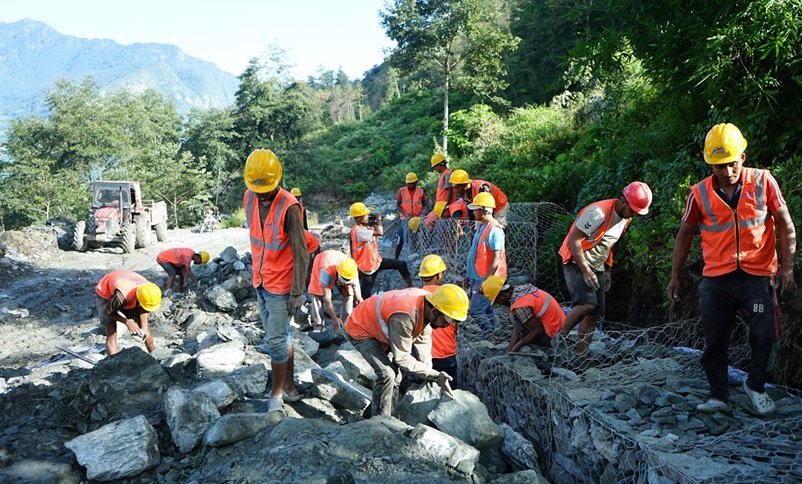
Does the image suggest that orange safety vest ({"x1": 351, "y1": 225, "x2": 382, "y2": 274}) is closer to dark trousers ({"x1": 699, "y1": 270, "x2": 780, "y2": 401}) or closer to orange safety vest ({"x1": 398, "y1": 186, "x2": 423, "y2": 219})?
orange safety vest ({"x1": 398, "y1": 186, "x2": 423, "y2": 219})

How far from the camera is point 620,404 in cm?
351

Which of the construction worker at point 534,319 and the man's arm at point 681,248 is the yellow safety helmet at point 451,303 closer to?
the construction worker at point 534,319

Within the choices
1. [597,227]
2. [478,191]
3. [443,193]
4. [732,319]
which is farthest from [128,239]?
[732,319]

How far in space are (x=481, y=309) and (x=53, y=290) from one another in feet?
28.6

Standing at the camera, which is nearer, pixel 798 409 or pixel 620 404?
pixel 798 409

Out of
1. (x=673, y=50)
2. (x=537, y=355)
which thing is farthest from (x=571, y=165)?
(x=537, y=355)

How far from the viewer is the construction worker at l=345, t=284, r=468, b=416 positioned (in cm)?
338

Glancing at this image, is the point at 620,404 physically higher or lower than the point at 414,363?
lower

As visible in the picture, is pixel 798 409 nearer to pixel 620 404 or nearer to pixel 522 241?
pixel 620 404

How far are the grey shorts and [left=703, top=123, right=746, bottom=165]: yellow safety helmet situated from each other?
1313 millimetres

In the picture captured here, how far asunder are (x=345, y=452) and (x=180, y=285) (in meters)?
7.48

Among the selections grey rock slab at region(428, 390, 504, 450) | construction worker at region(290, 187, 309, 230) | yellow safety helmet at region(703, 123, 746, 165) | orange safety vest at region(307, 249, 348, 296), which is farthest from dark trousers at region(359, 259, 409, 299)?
yellow safety helmet at region(703, 123, 746, 165)

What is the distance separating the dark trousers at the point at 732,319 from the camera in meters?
3.13

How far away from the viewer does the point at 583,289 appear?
414 centimetres
